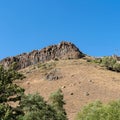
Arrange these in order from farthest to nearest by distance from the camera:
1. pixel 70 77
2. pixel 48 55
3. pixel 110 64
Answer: pixel 48 55 → pixel 110 64 → pixel 70 77

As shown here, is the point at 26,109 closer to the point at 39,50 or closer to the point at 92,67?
the point at 92,67

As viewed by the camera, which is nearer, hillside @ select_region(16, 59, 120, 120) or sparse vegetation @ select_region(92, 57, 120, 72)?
hillside @ select_region(16, 59, 120, 120)

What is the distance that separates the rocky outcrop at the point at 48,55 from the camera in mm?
170837

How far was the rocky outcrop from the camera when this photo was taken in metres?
171

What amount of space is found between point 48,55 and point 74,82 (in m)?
52.8

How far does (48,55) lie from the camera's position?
176 meters

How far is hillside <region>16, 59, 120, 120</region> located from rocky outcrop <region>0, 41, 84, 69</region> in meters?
11.7

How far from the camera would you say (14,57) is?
18575 cm

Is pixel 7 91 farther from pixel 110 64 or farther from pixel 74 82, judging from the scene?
pixel 110 64

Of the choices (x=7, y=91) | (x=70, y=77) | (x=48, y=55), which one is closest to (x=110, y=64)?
(x=70, y=77)

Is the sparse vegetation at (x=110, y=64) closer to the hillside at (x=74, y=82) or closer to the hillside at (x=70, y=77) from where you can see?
the hillside at (x=70, y=77)

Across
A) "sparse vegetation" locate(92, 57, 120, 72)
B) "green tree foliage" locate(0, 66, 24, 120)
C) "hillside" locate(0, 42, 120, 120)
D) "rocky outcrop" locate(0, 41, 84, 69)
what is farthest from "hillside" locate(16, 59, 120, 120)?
"green tree foliage" locate(0, 66, 24, 120)

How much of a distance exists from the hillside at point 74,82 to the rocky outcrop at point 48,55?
1168cm

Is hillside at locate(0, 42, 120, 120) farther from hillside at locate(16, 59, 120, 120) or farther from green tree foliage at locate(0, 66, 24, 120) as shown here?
green tree foliage at locate(0, 66, 24, 120)
